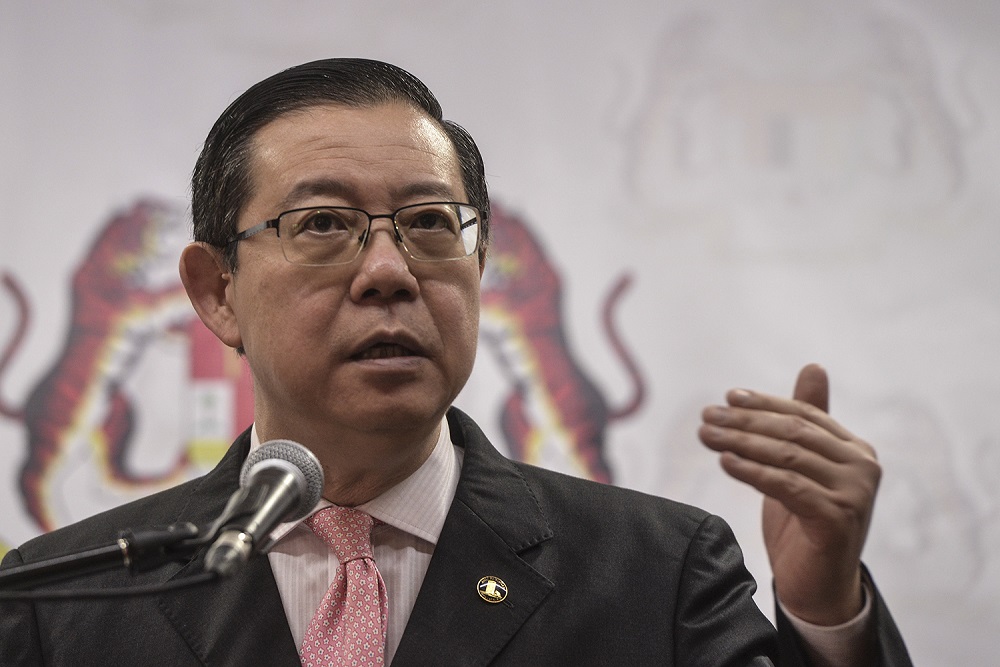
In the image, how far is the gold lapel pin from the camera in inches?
68.2

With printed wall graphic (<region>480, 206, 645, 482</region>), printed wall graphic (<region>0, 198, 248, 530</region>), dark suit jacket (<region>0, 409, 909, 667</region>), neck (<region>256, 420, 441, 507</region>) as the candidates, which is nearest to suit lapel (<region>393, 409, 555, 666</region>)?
dark suit jacket (<region>0, 409, 909, 667</region>)

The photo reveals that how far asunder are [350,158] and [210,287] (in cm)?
43

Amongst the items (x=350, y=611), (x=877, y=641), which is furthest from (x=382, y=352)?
(x=877, y=641)

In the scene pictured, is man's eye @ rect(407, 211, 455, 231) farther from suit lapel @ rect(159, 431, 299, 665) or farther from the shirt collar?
suit lapel @ rect(159, 431, 299, 665)

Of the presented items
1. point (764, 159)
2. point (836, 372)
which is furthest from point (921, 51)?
point (836, 372)

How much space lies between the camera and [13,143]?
10.4 feet

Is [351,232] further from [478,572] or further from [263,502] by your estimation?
[263,502]

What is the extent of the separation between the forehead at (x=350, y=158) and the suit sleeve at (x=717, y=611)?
0.80 m

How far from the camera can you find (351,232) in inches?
70.0

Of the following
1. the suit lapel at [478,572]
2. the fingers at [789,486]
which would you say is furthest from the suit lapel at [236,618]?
the fingers at [789,486]

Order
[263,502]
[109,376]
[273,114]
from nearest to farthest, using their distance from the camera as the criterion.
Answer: [263,502] < [273,114] < [109,376]

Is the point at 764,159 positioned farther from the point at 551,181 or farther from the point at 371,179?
the point at 371,179

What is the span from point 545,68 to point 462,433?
5.56 feet

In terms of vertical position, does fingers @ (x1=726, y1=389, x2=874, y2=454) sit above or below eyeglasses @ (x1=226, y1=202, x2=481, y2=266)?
below
